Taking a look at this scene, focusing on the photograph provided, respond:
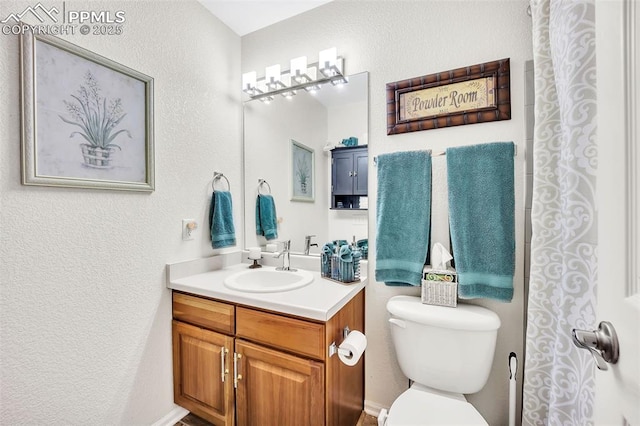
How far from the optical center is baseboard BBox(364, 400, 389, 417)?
4.90ft

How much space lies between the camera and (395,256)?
1382 mm

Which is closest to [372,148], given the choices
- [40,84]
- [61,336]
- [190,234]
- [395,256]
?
[395,256]

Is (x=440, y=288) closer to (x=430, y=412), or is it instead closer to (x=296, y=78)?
(x=430, y=412)

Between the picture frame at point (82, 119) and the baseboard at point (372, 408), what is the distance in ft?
5.57

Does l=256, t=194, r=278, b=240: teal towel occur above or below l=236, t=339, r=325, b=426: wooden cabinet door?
above

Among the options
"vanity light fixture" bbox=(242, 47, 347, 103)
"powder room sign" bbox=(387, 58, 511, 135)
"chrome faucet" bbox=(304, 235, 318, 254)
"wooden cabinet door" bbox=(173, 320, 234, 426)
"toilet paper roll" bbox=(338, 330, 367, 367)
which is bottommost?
"wooden cabinet door" bbox=(173, 320, 234, 426)

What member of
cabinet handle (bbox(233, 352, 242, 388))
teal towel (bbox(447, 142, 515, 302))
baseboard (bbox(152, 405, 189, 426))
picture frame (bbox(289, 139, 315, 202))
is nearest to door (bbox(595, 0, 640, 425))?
teal towel (bbox(447, 142, 515, 302))

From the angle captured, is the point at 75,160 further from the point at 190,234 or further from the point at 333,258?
the point at 333,258

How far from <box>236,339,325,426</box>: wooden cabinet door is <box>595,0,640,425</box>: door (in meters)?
0.86

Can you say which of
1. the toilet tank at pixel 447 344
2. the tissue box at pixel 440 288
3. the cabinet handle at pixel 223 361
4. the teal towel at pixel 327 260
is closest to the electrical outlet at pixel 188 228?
the cabinet handle at pixel 223 361

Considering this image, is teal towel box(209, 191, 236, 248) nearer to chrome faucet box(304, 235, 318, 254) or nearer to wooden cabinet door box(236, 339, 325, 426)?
chrome faucet box(304, 235, 318, 254)

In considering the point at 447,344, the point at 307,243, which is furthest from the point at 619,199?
the point at 307,243

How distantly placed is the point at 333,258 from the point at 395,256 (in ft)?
1.09

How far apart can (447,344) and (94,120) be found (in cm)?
185
